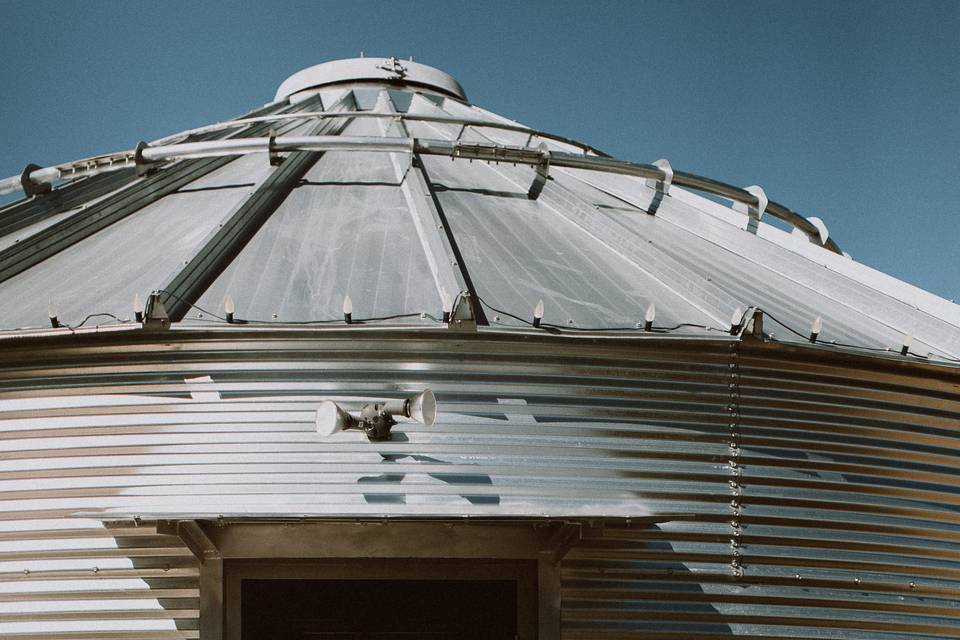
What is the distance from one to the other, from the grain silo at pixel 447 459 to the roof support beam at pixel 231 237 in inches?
1.8

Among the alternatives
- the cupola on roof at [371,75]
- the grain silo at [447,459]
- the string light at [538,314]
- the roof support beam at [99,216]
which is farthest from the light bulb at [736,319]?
the cupola on roof at [371,75]

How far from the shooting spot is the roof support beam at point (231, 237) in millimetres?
8383

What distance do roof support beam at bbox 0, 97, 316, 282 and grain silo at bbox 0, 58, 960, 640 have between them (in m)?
0.88

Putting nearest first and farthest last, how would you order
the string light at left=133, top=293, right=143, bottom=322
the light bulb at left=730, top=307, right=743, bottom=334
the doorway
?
1. the doorway
2. the string light at left=133, top=293, right=143, bottom=322
3. the light bulb at left=730, top=307, right=743, bottom=334

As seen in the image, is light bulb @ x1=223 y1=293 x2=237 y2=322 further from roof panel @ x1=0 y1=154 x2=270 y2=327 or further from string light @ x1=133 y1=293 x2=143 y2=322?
roof panel @ x1=0 y1=154 x2=270 y2=327

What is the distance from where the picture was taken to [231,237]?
375 inches

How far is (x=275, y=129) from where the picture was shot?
521 inches

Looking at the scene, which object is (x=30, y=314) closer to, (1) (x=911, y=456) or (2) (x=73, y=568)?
(2) (x=73, y=568)

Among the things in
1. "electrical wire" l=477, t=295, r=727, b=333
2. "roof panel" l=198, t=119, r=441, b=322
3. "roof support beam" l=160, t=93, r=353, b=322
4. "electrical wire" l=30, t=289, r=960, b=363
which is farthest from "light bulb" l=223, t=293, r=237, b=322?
"electrical wire" l=477, t=295, r=727, b=333

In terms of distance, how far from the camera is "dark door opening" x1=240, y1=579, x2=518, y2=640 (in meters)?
7.79

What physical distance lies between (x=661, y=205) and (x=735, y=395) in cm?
469

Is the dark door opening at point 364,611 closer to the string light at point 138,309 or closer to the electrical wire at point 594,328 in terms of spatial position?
the electrical wire at point 594,328

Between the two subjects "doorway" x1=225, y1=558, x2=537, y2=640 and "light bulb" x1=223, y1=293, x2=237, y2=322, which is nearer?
"doorway" x1=225, y1=558, x2=537, y2=640

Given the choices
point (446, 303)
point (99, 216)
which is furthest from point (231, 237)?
point (446, 303)
